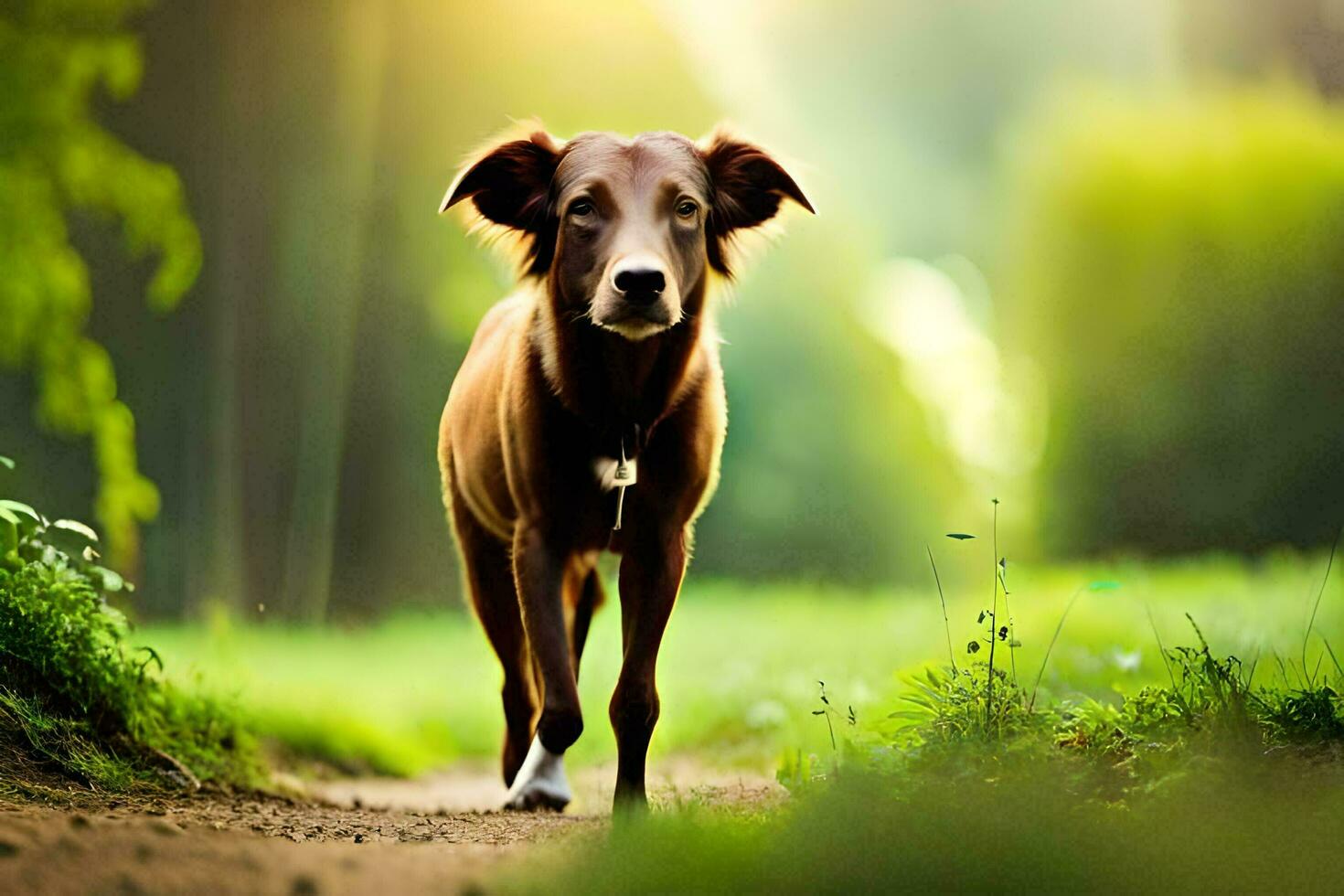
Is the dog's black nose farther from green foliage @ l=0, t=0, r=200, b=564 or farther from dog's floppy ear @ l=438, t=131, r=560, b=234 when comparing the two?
green foliage @ l=0, t=0, r=200, b=564

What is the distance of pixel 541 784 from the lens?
426 cm

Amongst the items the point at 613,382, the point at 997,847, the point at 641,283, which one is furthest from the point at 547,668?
the point at 997,847

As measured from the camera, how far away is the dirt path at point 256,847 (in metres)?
2.54

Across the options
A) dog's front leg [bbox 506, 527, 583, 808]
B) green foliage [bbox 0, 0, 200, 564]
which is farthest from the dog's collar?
green foliage [bbox 0, 0, 200, 564]

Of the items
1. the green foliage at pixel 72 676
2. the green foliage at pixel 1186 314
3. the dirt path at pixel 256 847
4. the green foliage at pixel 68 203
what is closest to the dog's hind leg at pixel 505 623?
the dirt path at pixel 256 847

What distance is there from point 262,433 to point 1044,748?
8127 mm

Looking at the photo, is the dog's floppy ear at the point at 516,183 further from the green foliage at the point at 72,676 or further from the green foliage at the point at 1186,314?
the green foliage at the point at 1186,314

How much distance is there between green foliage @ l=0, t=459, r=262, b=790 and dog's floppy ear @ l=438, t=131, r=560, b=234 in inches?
68.5

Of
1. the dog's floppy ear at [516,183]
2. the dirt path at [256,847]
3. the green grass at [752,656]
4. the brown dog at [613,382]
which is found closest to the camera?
the dirt path at [256,847]

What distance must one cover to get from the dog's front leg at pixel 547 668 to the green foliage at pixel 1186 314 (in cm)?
679

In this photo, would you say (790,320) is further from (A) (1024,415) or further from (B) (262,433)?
(B) (262,433)

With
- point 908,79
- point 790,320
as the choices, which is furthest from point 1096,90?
point 790,320

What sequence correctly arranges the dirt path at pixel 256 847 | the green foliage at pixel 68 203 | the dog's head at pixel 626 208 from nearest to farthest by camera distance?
the dirt path at pixel 256 847 < the dog's head at pixel 626 208 < the green foliage at pixel 68 203

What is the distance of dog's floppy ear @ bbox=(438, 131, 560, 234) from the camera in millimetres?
4363
